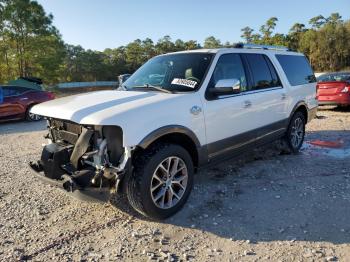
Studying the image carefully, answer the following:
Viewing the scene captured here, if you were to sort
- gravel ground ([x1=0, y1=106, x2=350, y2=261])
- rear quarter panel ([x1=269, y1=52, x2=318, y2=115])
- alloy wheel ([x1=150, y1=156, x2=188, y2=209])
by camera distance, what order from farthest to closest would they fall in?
rear quarter panel ([x1=269, y1=52, x2=318, y2=115]) < alloy wheel ([x1=150, y1=156, x2=188, y2=209]) < gravel ground ([x1=0, y1=106, x2=350, y2=261])

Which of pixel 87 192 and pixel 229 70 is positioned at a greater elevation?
pixel 229 70

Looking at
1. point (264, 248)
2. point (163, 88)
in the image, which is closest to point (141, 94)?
point (163, 88)

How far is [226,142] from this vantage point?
4902mm

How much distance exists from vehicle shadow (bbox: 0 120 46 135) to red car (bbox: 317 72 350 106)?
915 cm

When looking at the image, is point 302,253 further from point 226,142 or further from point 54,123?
point 54,123

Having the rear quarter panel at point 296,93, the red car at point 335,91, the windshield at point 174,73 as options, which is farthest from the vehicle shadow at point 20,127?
the red car at point 335,91

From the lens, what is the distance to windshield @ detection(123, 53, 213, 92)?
4.58m

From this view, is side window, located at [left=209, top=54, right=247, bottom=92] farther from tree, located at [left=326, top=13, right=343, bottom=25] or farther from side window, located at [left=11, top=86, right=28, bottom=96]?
tree, located at [left=326, top=13, right=343, bottom=25]

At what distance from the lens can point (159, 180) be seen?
160 inches

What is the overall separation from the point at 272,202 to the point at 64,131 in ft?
8.87

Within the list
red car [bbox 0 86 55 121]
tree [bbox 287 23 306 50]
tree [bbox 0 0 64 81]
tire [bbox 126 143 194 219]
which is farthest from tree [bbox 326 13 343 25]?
tire [bbox 126 143 194 219]

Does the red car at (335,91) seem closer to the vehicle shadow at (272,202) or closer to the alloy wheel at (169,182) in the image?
the vehicle shadow at (272,202)

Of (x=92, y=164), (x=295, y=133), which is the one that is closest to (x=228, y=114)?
(x=92, y=164)

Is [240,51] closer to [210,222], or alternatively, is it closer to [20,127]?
[210,222]
